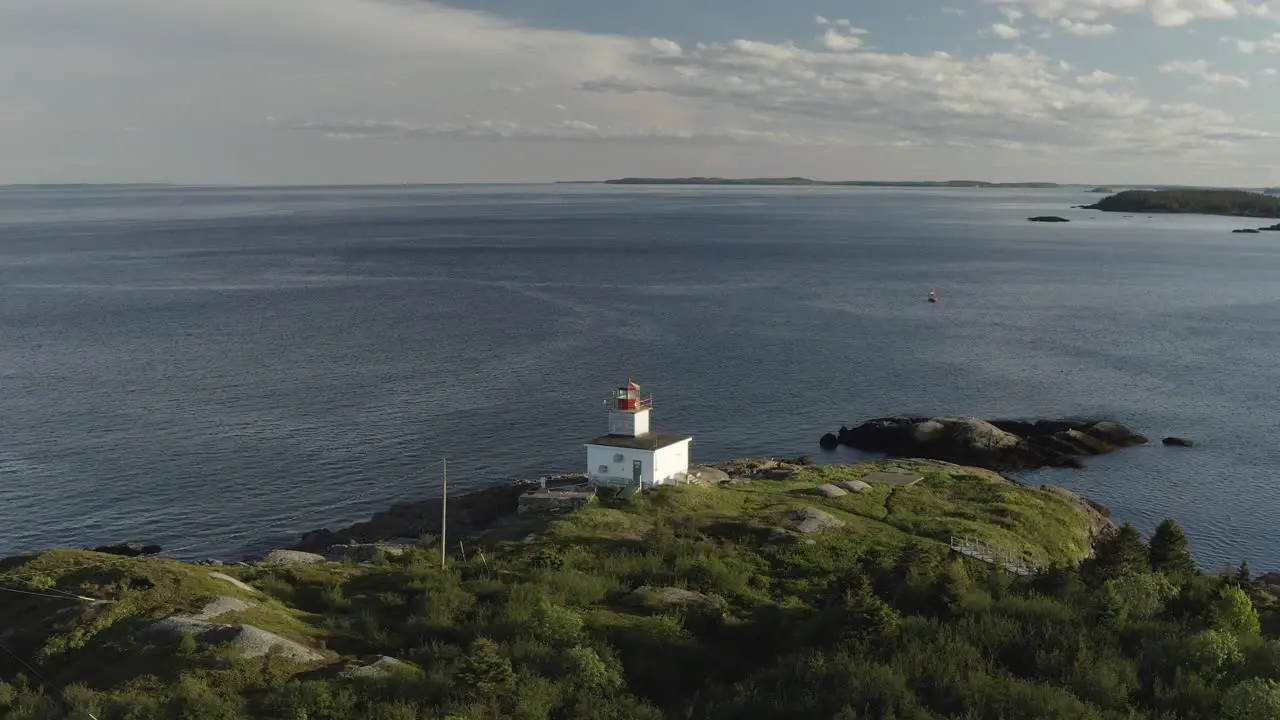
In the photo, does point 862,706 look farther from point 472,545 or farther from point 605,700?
point 472,545

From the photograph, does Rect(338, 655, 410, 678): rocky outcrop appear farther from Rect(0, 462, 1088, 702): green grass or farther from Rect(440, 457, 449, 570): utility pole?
Rect(440, 457, 449, 570): utility pole

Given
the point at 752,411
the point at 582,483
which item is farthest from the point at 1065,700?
the point at 752,411

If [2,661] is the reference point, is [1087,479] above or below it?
below

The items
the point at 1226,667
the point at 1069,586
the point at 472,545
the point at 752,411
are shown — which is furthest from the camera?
the point at 752,411

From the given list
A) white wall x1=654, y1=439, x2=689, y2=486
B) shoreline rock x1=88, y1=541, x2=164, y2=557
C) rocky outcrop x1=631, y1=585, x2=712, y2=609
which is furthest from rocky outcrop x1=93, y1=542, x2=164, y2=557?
rocky outcrop x1=631, y1=585, x2=712, y2=609

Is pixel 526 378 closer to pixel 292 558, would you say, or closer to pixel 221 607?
pixel 292 558

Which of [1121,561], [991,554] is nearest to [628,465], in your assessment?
[991,554]

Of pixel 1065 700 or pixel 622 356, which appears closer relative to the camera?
pixel 1065 700
